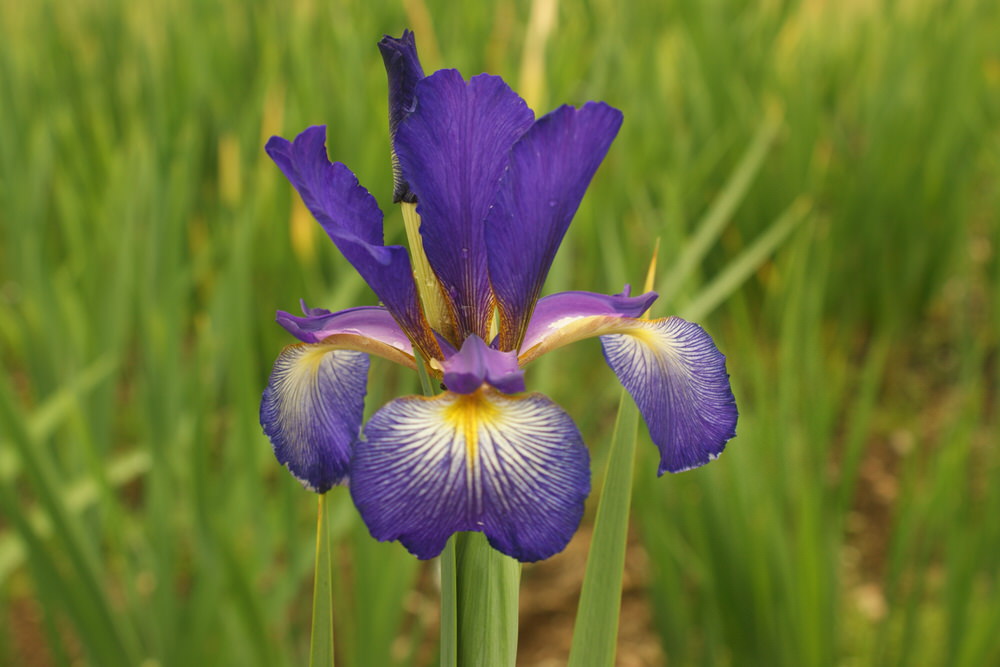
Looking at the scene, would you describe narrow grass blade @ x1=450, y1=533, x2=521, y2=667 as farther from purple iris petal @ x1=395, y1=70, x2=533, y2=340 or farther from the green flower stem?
purple iris petal @ x1=395, y1=70, x2=533, y2=340

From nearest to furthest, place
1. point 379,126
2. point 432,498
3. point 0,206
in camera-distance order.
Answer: point 432,498
point 0,206
point 379,126

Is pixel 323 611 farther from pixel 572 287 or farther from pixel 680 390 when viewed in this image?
pixel 572 287

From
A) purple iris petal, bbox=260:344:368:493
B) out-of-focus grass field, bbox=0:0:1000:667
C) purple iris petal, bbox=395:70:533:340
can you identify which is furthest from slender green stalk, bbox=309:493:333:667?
out-of-focus grass field, bbox=0:0:1000:667

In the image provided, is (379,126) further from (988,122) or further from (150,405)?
(988,122)

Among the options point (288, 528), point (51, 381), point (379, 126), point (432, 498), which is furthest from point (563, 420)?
point (379, 126)

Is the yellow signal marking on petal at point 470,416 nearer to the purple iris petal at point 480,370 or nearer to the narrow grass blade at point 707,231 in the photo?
the purple iris petal at point 480,370

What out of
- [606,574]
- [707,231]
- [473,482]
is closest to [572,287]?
[707,231]

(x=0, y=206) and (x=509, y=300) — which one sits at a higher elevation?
(x=0, y=206)
